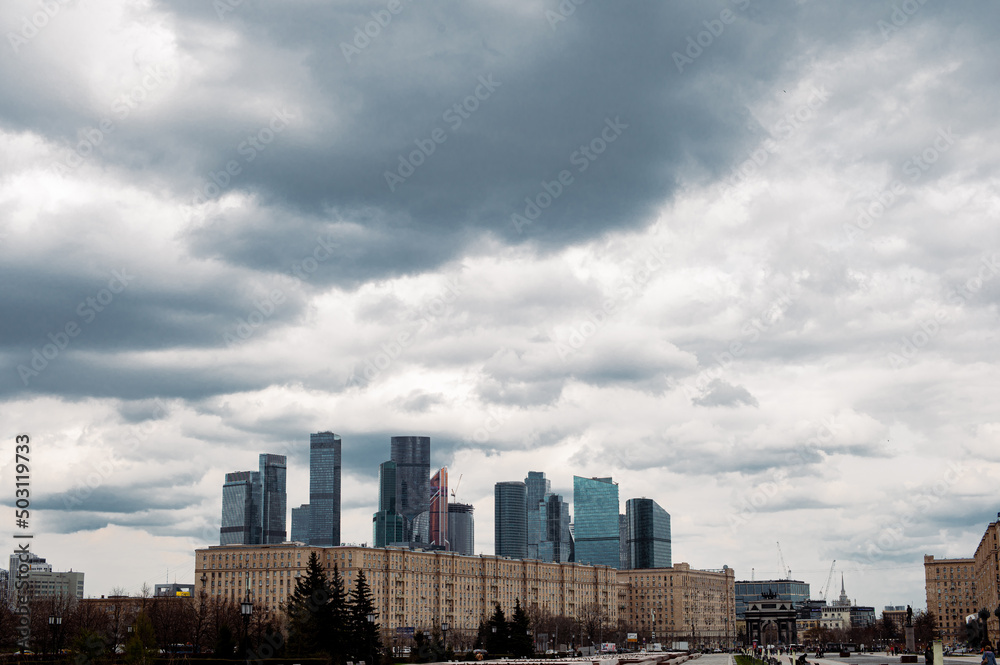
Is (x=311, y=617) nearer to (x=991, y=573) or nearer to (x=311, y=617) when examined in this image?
(x=311, y=617)

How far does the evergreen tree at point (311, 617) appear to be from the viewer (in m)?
79.8

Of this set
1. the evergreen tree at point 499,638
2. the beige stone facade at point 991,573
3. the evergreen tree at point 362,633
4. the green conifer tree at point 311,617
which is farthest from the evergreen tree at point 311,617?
the beige stone facade at point 991,573

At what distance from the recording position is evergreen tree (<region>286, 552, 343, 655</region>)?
79.8m

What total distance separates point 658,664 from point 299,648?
100 feet

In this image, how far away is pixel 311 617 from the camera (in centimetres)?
8394

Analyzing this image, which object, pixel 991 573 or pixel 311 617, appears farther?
pixel 991 573

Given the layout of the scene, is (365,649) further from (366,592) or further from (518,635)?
(518,635)

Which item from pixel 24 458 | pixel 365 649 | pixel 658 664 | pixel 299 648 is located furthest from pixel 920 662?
pixel 24 458

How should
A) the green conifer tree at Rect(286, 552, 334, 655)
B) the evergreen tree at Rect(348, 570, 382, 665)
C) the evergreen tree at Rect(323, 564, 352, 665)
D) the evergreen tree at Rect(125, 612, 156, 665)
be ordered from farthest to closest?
the evergreen tree at Rect(348, 570, 382, 665), the evergreen tree at Rect(323, 564, 352, 665), the green conifer tree at Rect(286, 552, 334, 655), the evergreen tree at Rect(125, 612, 156, 665)

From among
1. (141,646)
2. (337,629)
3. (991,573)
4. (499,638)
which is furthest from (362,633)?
(991,573)

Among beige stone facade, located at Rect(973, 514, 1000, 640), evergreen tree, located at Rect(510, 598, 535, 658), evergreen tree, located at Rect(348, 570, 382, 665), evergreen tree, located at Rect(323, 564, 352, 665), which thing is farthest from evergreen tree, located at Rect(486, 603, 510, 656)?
beige stone facade, located at Rect(973, 514, 1000, 640)

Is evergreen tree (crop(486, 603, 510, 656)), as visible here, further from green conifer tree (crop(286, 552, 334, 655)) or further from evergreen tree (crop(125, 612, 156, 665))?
evergreen tree (crop(125, 612, 156, 665))

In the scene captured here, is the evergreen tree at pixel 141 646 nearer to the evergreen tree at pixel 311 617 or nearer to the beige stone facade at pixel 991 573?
the evergreen tree at pixel 311 617

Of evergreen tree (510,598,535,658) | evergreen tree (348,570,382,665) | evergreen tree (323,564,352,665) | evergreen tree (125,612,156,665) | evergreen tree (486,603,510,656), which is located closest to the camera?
evergreen tree (125,612,156,665)
